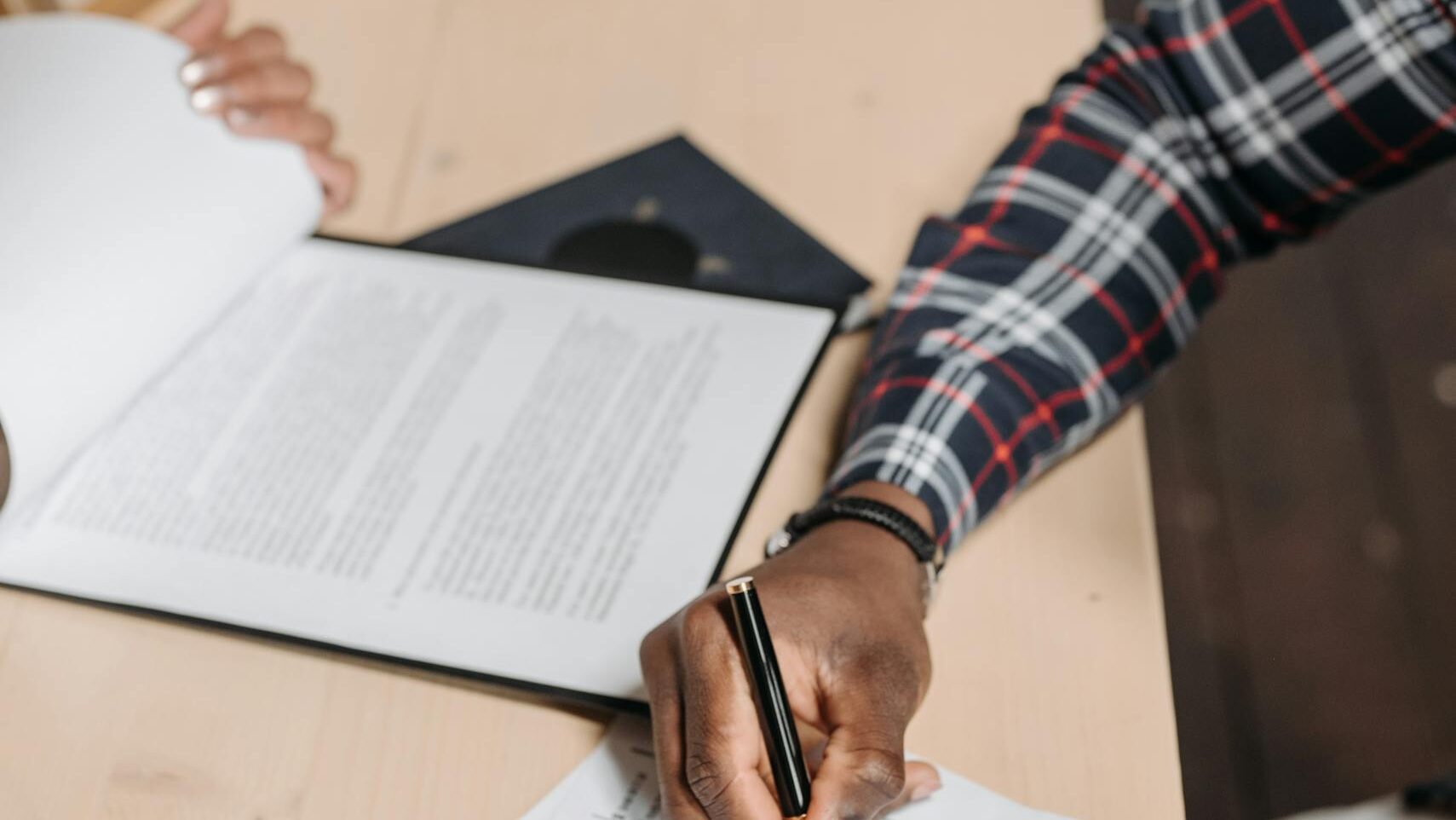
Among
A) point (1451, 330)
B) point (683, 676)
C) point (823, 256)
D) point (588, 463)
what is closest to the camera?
point (683, 676)

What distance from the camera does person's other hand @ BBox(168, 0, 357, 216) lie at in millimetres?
792

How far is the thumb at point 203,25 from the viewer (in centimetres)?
84

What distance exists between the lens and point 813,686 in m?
0.56

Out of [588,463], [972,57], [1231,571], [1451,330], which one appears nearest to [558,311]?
[588,463]

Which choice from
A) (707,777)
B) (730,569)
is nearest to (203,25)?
(730,569)

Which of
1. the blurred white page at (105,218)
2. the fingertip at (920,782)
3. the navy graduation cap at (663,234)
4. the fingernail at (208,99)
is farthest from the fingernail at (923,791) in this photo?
the fingernail at (208,99)

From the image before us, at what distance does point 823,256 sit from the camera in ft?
2.65

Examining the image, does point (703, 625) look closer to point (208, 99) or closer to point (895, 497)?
point (895, 497)

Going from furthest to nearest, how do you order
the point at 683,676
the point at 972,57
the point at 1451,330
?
the point at 1451,330
the point at 972,57
the point at 683,676

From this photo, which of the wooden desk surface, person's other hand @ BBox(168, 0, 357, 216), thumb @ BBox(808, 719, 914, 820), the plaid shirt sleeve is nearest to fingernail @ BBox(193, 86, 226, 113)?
person's other hand @ BBox(168, 0, 357, 216)

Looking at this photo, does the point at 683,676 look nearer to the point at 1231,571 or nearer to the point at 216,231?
the point at 216,231

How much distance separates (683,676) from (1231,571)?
3.88ft

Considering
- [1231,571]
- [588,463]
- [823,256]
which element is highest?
[823,256]

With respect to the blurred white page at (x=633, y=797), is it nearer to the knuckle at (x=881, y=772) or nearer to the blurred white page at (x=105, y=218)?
the knuckle at (x=881, y=772)
